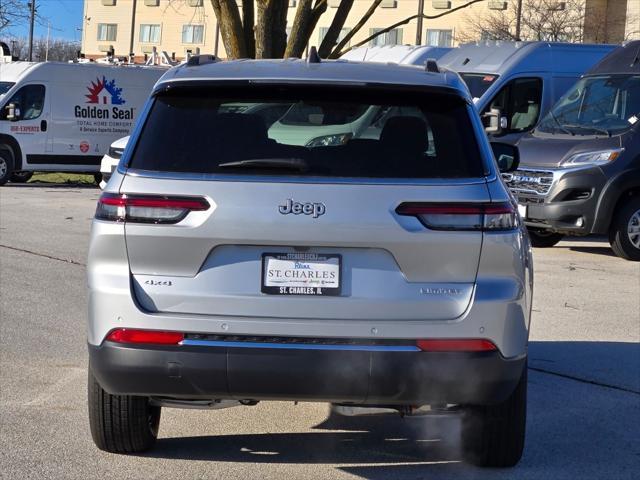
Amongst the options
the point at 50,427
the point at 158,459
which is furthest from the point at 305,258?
the point at 50,427

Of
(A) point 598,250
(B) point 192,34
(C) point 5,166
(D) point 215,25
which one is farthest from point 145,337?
(B) point 192,34

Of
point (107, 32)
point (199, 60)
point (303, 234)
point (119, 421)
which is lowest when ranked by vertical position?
point (119, 421)

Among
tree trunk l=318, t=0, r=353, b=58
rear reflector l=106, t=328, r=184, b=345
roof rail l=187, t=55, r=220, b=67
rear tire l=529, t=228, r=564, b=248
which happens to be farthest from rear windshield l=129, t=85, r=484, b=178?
tree trunk l=318, t=0, r=353, b=58

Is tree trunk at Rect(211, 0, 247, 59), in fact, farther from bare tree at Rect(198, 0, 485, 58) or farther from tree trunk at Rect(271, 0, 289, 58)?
tree trunk at Rect(271, 0, 289, 58)

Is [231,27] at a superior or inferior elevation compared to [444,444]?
superior

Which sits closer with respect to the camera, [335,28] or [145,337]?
[145,337]

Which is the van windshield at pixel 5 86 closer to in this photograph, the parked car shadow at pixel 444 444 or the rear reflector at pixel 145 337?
the parked car shadow at pixel 444 444

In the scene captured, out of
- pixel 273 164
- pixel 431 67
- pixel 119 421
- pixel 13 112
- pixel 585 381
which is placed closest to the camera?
pixel 273 164

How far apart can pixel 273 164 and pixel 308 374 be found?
850 millimetres

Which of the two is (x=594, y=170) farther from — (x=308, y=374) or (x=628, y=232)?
(x=308, y=374)

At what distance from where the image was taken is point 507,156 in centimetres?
647

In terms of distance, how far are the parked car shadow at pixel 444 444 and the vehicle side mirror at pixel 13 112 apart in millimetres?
18248

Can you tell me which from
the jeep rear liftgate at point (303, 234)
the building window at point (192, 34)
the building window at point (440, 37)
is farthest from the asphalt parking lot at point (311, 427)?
the building window at point (192, 34)

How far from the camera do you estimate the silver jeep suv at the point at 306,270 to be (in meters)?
4.64
